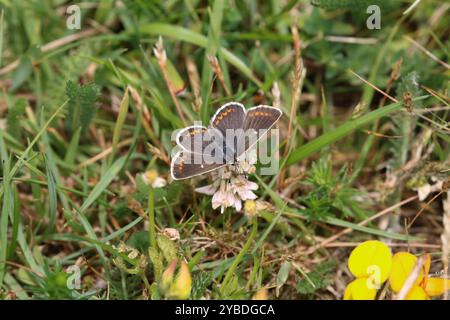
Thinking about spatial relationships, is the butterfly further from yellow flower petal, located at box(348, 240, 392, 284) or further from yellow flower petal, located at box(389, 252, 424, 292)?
yellow flower petal, located at box(389, 252, 424, 292)

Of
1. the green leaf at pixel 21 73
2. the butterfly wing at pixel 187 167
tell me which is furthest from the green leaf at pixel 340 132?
the green leaf at pixel 21 73

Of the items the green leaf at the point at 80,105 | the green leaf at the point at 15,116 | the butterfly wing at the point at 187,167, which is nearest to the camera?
the butterfly wing at the point at 187,167

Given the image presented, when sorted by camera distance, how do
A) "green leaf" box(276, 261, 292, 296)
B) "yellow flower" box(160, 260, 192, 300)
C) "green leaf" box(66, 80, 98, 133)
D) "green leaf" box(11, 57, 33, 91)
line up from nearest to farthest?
"yellow flower" box(160, 260, 192, 300)
"green leaf" box(276, 261, 292, 296)
"green leaf" box(66, 80, 98, 133)
"green leaf" box(11, 57, 33, 91)

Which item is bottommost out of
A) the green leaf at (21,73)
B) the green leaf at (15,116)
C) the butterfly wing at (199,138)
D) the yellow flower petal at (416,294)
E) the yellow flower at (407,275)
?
the yellow flower petal at (416,294)

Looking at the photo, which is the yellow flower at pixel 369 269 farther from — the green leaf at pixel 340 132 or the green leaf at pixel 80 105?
the green leaf at pixel 80 105

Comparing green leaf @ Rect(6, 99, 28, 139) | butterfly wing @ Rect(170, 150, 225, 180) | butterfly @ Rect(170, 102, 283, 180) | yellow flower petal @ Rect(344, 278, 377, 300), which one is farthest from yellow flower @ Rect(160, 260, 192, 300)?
green leaf @ Rect(6, 99, 28, 139)

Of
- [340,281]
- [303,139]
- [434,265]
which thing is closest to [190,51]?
[303,139]
